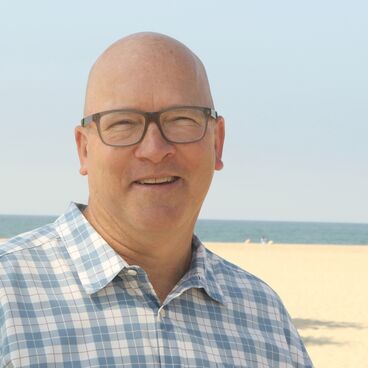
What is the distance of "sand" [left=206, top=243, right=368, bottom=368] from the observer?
40.5 feet

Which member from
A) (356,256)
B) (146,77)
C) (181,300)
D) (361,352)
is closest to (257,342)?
(181,300)

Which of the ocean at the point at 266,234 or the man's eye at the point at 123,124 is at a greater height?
the man's eye at the point at 123,124

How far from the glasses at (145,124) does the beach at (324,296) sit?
9519mm

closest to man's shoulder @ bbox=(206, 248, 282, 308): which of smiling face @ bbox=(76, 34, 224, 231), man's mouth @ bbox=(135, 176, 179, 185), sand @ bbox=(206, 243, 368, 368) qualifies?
smiling face @ bbox=(76, 34, 224, 231)

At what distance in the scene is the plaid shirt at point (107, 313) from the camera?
210 cm

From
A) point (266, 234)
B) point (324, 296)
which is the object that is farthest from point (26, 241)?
point (266, 234)

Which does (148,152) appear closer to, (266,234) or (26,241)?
(26,241)

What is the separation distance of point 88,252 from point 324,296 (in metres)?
16.9

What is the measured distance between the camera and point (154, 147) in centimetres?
220

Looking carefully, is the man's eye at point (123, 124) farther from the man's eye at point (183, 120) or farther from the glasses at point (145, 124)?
the man's eye at point (183, 120)

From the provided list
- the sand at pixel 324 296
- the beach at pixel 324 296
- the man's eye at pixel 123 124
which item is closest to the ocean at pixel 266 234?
the beach at pixel 324 296

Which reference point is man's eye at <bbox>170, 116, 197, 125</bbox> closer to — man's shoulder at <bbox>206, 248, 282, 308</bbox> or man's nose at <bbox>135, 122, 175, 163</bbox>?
man's nose at <bbox>135, 122, 175, 163</bbox>

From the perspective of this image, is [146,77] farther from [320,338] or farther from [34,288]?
[320,338]

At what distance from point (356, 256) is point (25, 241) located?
33.1 metres
